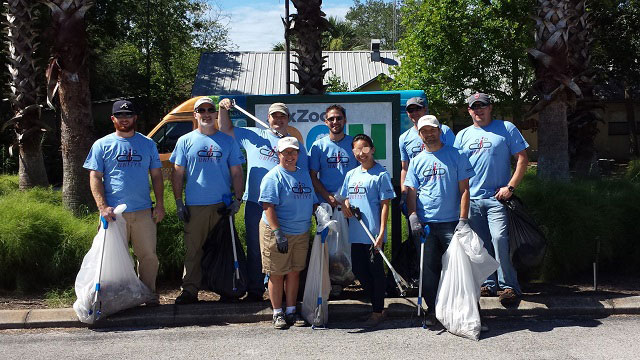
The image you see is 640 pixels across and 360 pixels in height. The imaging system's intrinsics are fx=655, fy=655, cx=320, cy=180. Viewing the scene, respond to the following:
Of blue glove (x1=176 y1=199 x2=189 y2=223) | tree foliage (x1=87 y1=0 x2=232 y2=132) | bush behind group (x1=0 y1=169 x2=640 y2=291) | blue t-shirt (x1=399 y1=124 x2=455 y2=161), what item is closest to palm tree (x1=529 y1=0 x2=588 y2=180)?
bush behind group (x1=0 y1=169 x2=640 y2=291)

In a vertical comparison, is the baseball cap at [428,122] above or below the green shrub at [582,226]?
above

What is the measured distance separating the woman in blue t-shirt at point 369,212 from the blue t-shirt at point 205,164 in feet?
3.61

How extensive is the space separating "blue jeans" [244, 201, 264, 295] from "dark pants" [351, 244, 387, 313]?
3.23ft

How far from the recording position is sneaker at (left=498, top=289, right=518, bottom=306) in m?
5.82

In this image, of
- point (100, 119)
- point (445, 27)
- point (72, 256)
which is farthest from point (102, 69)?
Answer: point (72, 256)

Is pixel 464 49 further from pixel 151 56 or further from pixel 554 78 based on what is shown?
pixel 151 56

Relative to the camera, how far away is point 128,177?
18.8 feet

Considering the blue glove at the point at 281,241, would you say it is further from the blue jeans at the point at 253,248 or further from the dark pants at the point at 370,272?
the blue jeans at the point at 253,248

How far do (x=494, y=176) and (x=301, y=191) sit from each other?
1.76 m

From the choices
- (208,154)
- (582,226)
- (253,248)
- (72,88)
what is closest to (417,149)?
(253,248)

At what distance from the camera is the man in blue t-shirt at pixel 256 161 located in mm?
6004

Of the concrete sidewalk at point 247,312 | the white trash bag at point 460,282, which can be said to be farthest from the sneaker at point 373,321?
the white trash bag at point 460,282

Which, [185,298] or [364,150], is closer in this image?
[364,150]

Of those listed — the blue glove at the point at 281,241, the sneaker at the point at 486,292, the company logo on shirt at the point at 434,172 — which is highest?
the company logo on shirt at the point at 434,172
